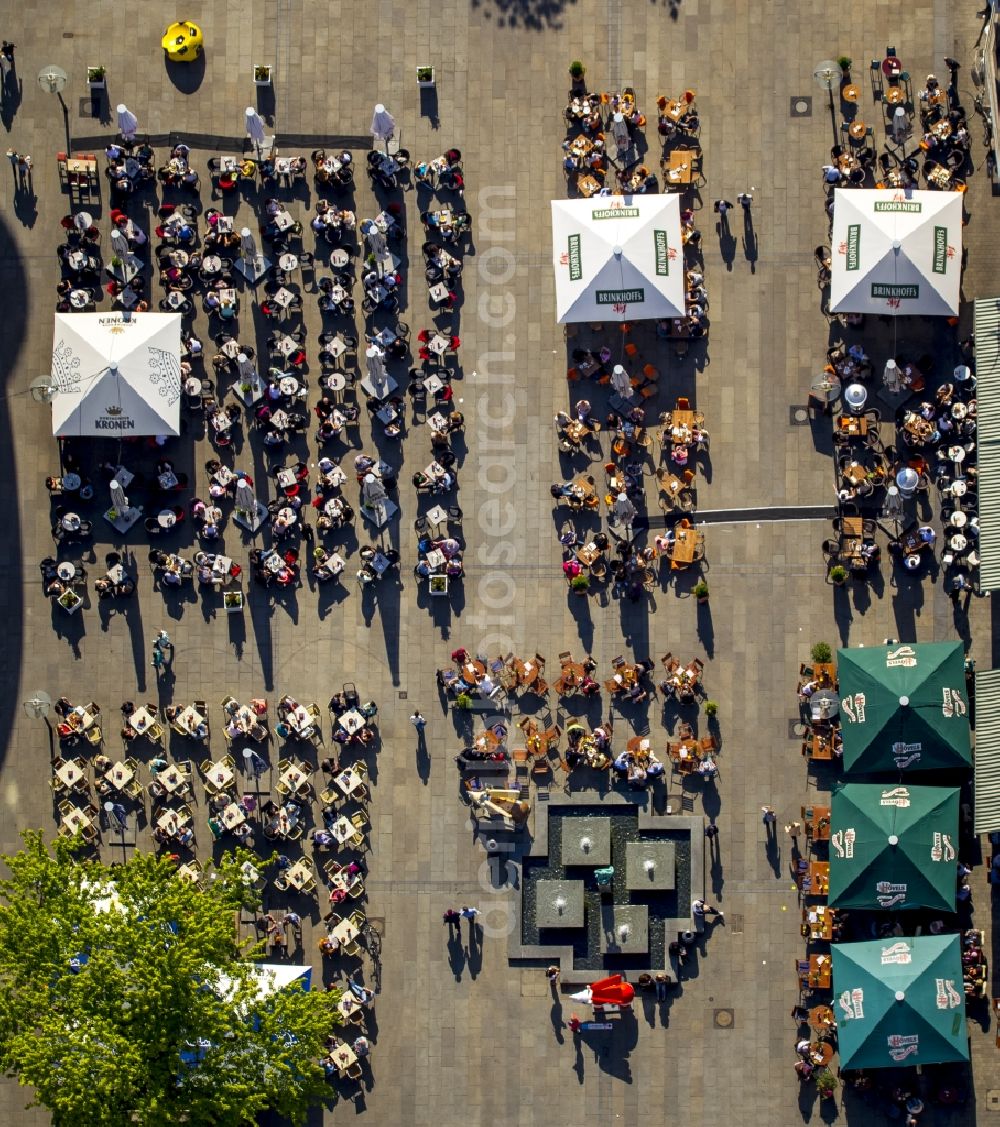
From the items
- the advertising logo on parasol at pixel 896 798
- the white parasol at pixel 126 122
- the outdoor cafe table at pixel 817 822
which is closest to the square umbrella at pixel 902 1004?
the outdoor cafe table at pixel 817 822

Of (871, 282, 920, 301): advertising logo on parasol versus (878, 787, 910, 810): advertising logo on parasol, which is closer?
(878, 787, 910, 810): advertising logo on parasol

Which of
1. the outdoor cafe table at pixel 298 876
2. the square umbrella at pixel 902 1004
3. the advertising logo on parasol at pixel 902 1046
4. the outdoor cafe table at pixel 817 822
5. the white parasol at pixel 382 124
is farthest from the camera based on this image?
the white parasol at pixel 382 124

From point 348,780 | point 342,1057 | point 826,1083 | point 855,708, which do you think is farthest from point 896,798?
point 342,1057

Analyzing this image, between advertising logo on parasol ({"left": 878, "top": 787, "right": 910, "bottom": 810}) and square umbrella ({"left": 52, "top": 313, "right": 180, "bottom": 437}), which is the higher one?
square umbrella ({"left": 52, "top": 313, "right": 180, "bottom": 437})

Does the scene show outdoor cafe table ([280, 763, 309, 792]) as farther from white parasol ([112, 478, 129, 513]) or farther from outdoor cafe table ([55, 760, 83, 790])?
white parasol ([112, 478, 129, 513])

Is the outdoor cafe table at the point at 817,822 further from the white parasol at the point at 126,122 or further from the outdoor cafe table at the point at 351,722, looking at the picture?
the white parasol at the point at 126,122

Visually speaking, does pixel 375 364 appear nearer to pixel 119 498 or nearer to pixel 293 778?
pixel 119 498

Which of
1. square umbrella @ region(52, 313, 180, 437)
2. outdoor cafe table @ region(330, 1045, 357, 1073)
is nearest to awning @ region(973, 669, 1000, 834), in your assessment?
outdoor cafe table @ region(330, 1045, 357, 1073)
